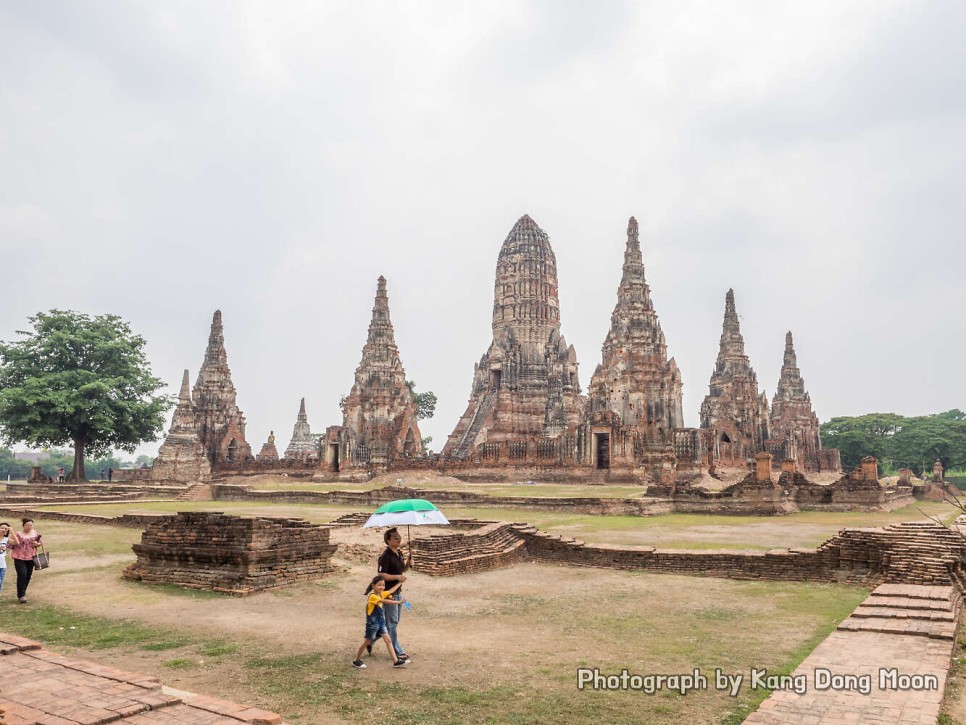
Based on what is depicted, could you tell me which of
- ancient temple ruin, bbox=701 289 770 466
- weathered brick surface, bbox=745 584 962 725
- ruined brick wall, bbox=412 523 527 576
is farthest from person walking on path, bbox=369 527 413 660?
ancient temple ruin, bbox=701 289 770 466

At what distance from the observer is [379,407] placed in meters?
47.7

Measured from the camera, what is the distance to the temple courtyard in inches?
205

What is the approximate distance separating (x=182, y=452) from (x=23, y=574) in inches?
1608

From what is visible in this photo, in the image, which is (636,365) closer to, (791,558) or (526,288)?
(526,288)

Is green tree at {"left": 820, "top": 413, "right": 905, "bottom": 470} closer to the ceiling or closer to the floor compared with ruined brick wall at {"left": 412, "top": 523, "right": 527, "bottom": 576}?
closer to the ceiling

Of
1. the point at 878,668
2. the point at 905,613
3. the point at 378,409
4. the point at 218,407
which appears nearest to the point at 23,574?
the point at 878,668

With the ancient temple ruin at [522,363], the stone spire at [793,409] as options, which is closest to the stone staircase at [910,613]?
the ancient temple ruin at [522,363]

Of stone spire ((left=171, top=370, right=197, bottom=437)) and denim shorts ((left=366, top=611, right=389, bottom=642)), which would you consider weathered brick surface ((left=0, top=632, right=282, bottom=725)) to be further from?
stone spire ((left=171, top=370, right=197, bottom=437))

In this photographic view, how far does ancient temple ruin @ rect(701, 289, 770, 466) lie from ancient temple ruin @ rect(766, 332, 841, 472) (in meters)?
5.11

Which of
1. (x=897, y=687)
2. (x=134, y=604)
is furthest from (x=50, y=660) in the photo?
(x=897, y=687)

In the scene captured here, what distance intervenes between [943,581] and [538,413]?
43.9m

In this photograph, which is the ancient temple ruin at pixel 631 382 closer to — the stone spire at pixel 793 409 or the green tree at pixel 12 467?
the stone spire at pixel 793 409

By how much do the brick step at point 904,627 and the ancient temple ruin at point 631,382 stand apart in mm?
32884

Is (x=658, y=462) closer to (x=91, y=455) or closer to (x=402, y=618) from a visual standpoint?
(x=402, y=618)
